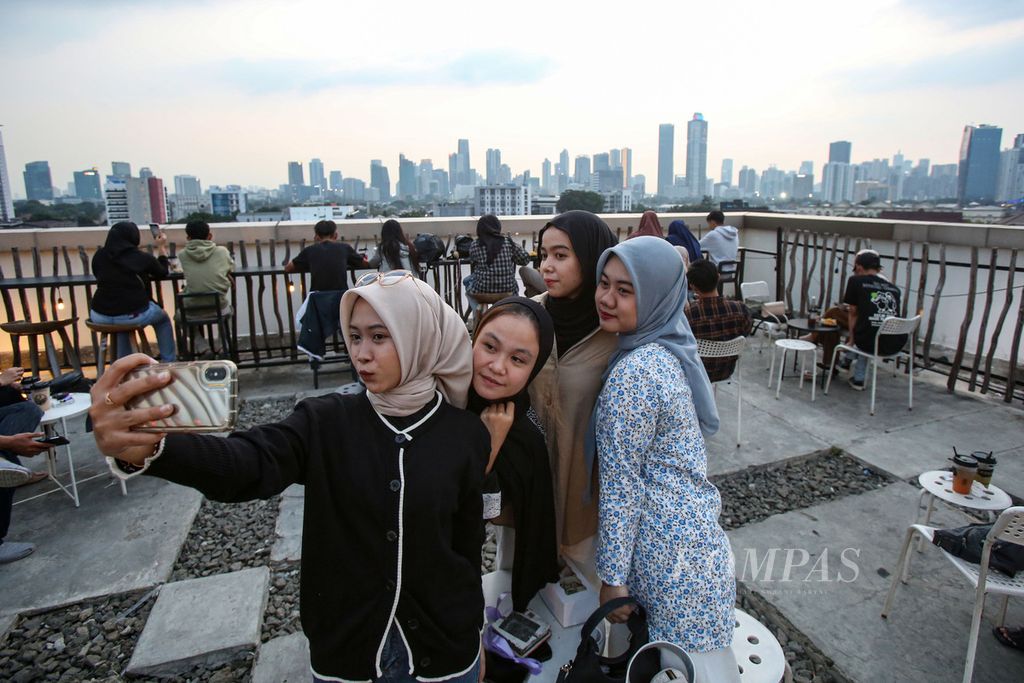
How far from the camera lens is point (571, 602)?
6.25 ft

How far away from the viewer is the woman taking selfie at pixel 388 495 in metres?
1.37

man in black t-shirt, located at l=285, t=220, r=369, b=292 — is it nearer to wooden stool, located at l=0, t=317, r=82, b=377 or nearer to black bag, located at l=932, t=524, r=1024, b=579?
wooden stool, located at l=0, t=317, r=82, b=377

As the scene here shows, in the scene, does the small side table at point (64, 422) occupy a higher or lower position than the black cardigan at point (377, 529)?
lower

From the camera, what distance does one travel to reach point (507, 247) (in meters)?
6.36

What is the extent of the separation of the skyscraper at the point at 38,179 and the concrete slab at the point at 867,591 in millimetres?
35916

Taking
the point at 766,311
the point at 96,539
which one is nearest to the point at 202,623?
the point at 96,539

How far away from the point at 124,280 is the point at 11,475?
10.0 ft

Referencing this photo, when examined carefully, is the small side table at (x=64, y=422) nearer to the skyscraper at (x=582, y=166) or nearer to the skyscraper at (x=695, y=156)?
the skyscraper at (x=582, y=166)

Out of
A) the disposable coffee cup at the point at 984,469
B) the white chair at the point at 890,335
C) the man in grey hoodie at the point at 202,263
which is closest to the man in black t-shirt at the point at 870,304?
the white chair at the point at 890,335

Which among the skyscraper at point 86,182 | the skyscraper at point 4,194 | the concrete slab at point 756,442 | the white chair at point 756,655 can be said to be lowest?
the concrete slab at point 756,442

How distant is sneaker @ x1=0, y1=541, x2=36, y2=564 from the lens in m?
3.29

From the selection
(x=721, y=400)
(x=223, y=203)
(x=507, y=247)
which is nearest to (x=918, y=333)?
(x=721, y=400)

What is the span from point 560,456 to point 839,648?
1841 millimetres

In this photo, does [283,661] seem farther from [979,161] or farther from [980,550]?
[979,161]
